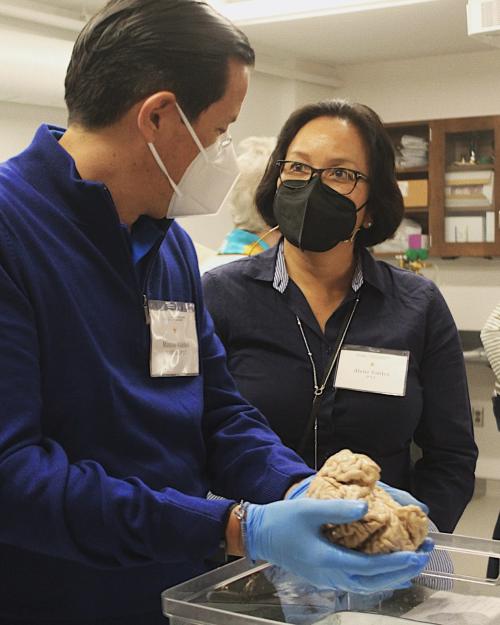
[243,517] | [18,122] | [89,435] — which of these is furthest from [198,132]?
[18,122]

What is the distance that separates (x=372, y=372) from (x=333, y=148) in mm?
596

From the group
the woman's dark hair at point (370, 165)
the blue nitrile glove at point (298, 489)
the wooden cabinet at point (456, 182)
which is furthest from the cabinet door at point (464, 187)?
the blue nitrile glove at point (298, 489)

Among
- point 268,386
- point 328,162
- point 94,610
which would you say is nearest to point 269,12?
point 328,162

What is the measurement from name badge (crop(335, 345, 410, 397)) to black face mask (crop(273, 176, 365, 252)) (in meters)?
0.31

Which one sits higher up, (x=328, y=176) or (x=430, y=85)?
(x=430, y=85)

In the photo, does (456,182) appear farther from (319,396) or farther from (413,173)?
(319,396)

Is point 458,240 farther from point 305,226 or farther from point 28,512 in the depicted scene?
point 28,512

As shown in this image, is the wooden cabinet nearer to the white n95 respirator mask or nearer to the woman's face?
the woman's face

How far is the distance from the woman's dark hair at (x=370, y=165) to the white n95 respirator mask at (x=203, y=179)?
2.48 feet

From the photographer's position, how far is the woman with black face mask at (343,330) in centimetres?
221

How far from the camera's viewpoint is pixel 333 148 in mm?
2328

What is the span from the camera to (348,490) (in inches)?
52.1

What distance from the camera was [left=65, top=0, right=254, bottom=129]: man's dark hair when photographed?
143 centimetres

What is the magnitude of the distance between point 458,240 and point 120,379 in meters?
5.58
